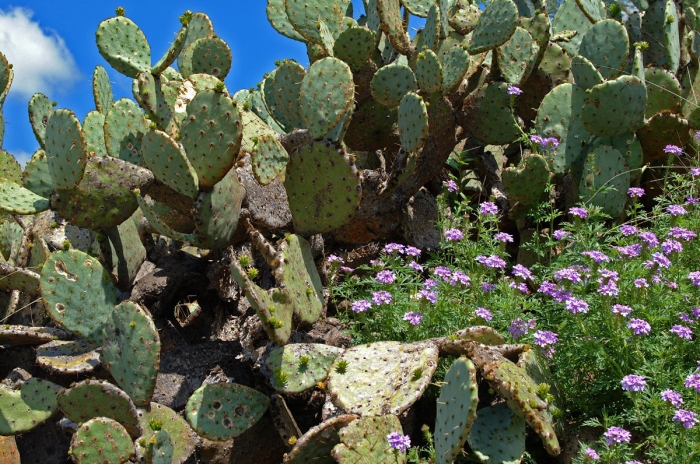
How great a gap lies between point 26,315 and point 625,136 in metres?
4.43

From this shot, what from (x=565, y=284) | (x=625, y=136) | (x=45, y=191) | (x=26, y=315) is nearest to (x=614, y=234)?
(x=625, y=136)

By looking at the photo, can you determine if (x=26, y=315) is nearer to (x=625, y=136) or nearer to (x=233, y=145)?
(x=233, y=145)

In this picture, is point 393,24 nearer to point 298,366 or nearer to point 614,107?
point 614,107

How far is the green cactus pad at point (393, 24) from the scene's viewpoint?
216 inches

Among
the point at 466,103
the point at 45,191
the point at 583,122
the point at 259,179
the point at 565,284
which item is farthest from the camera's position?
the point at 466,103

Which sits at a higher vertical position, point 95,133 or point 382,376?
point 95,133

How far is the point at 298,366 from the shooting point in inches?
145

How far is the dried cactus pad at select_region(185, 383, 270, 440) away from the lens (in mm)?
3680

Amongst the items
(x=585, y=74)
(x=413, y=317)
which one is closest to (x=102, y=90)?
(x=413, y=317)

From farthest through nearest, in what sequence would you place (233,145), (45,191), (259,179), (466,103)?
(466,103), (45,191), (259,179), (233,145)

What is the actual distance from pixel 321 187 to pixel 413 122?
0.82 meters

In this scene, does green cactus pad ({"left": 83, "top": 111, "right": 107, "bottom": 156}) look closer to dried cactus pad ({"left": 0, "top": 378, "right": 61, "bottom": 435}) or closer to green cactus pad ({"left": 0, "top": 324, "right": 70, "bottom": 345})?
green cactus pad ({"left": 0, "top": 324, "right": 70, "bottom": 345})

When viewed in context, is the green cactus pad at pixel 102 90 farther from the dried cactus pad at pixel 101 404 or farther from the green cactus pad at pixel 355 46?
the dried cactus pad at pixel 101 404

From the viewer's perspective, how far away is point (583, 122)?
16.6 feet
